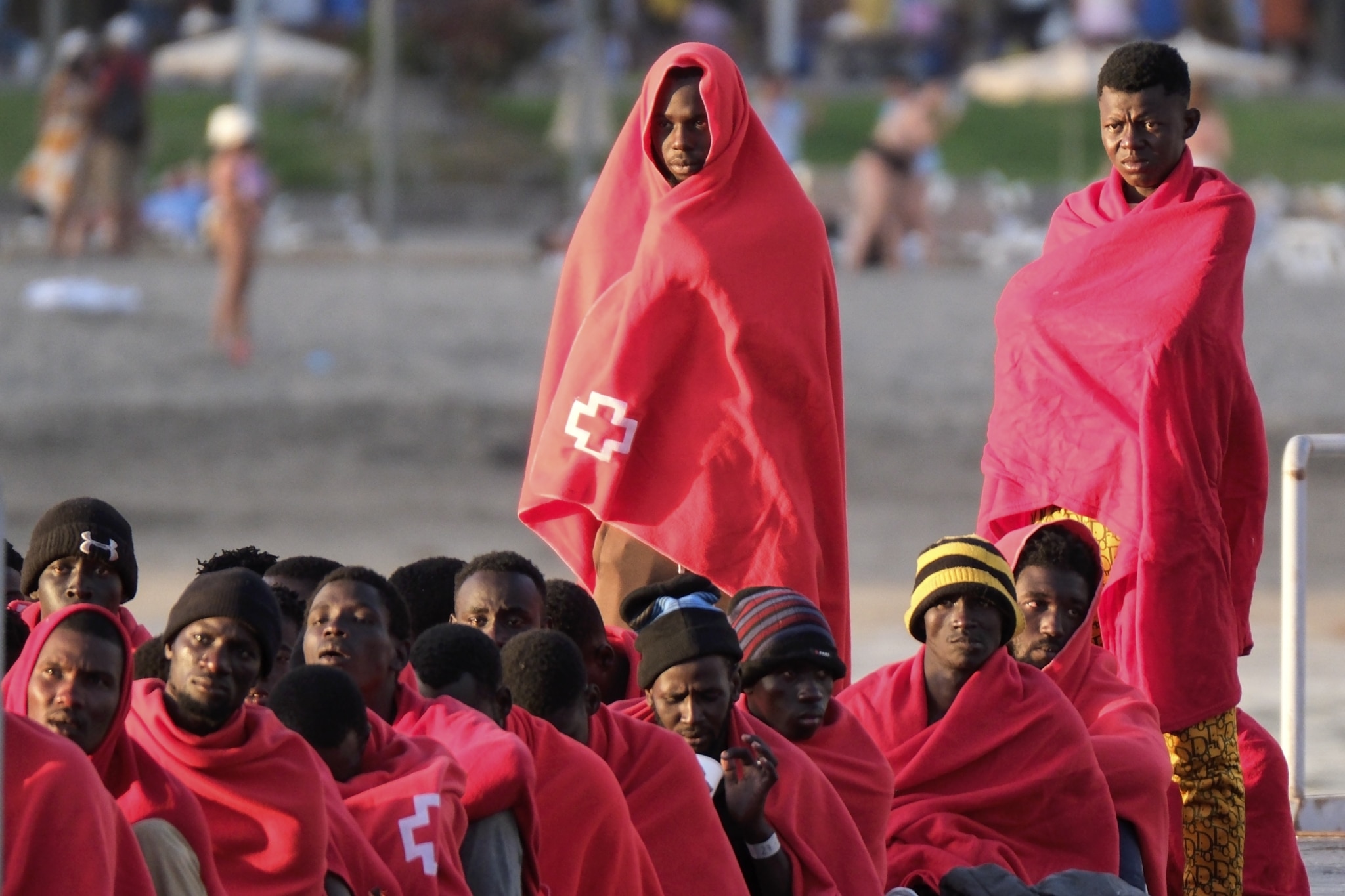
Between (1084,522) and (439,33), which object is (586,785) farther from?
(439,33)

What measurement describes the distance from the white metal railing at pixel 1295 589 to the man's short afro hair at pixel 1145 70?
108 centimetres

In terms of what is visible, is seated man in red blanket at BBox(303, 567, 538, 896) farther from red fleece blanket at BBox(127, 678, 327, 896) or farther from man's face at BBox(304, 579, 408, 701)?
red fleece blanket at BBox(127, 678, 327, 896)

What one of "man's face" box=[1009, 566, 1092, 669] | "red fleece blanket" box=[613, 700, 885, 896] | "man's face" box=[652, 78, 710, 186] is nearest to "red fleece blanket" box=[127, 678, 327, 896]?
"red fleece blanket" box=[613, 700, 885, 896]

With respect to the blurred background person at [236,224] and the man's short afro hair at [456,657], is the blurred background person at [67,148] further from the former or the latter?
the man's short afro hair at [456,657]

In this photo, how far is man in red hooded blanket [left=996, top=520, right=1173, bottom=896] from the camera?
17.1 feet

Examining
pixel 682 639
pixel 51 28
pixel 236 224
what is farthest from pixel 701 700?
pixel 51 28

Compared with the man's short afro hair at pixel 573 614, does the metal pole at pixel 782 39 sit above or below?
above

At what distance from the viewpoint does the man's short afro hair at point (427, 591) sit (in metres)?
5.72

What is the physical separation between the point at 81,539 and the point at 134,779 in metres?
1.29

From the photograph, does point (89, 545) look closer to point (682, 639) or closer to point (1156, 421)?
point (682, 639)

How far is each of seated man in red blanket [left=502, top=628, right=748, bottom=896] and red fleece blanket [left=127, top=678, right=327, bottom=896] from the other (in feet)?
2.17

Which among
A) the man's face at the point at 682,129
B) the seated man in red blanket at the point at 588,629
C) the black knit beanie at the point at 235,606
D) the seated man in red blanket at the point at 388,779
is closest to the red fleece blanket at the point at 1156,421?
the man's face at the point at 682,129

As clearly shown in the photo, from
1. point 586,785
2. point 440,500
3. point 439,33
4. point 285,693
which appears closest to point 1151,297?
point 586,785

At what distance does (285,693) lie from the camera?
433 cm
